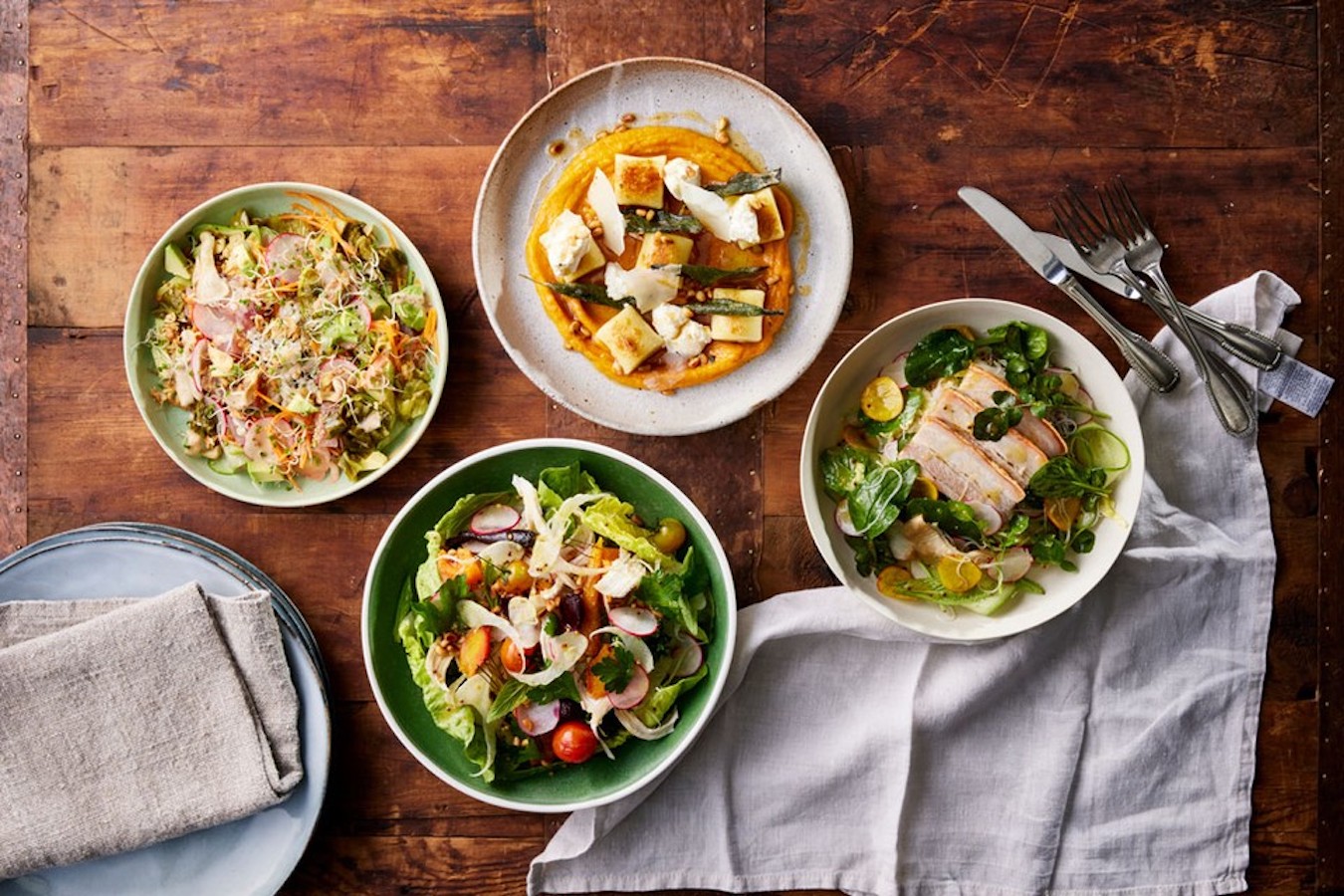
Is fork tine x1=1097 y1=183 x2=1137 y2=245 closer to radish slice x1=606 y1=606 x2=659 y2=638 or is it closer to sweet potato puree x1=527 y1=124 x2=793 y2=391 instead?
sweet potato puree x1=527 y1=124 x2=793 y2=391

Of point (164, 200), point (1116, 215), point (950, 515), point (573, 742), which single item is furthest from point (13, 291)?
point (1116, 215)

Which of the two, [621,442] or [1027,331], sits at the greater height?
[1027,331]

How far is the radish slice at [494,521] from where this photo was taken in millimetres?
2707

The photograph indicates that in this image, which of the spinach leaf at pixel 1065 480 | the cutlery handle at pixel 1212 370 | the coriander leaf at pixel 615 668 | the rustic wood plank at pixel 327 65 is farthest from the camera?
the rustic wood plank at pixel 327 65

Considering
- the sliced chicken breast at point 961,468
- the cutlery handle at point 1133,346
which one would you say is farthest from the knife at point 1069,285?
the sliced chicken breast at point 961,468

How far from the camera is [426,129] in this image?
2867mm

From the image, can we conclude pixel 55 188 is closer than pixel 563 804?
No

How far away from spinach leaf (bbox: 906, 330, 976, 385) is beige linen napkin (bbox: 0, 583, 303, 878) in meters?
1.71

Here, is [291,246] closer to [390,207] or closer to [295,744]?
[390,207]

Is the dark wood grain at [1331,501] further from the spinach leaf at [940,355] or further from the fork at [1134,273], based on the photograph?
the spinach leaf at [940,355]

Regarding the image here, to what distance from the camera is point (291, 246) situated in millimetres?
2760

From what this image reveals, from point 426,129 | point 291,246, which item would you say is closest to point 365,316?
point 291,246

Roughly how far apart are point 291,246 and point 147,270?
14.1 inches

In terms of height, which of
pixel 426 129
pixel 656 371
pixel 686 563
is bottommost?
pixel 686 563
